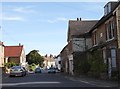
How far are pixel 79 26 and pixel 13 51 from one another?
52.9m

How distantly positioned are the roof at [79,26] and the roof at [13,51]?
159 feet

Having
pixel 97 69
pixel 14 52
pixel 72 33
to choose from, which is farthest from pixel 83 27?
pixel 14 52

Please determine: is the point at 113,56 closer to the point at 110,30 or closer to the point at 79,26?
the point at 110,30

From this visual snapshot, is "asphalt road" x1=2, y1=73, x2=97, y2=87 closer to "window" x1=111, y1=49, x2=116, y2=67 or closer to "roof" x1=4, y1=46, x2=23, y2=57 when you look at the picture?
"window" x1=111, y1=49, x2=116, y2=67

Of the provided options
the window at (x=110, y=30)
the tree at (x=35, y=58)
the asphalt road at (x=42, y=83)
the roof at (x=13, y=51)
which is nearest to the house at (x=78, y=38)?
the window at (x=110, y=30)

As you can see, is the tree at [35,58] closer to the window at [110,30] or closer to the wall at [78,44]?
the wall at [78,44]

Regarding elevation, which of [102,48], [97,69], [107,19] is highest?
[107,19]

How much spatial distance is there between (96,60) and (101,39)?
344 inches

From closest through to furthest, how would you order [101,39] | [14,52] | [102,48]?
[102,48] < [101,39] < [14,52]

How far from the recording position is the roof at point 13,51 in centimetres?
10737

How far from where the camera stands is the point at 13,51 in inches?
4328

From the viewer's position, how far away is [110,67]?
34906mm

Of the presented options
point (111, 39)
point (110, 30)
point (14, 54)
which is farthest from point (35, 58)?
point (111, 39)

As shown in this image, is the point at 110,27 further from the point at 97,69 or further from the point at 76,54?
the point at 76,54
